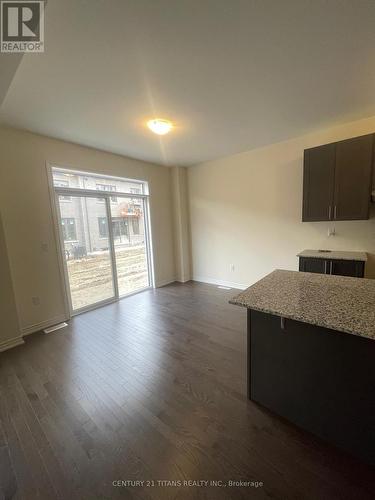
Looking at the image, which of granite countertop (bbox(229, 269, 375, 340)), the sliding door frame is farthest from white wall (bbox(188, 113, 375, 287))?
granite countertop (bbox(229, 269, 375, 340))

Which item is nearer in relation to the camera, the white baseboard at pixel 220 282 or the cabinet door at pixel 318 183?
the cabinet door at pixel 318 183

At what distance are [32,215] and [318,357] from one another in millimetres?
3612

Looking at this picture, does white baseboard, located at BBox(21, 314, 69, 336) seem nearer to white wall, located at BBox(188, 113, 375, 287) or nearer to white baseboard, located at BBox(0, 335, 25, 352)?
white baseboard, located at BBox(0, 335, 25, 352)

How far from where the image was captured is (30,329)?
9.72 ft

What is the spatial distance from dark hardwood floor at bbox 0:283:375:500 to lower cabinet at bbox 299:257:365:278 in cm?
145

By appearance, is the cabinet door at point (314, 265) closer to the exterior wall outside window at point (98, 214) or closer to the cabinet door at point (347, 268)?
the cabinet door at point (347, 268)

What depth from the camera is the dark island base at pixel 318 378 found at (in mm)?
1197

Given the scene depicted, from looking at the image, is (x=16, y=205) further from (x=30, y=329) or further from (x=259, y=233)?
(x=259, y=233)

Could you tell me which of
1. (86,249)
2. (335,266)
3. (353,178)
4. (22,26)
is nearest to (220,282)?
(335,266)

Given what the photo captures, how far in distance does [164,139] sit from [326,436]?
373 centimetres

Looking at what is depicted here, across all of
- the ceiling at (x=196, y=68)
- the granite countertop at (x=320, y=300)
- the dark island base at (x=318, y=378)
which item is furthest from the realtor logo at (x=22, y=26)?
the dark island base at (x=318, y=378)

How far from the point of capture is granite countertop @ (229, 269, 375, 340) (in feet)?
3.61

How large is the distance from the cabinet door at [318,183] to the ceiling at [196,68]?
0.42m

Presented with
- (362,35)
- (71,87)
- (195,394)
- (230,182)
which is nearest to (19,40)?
(71,87)
